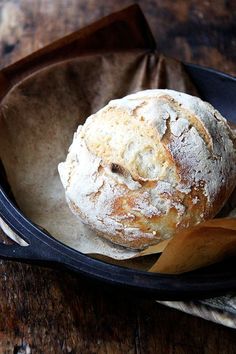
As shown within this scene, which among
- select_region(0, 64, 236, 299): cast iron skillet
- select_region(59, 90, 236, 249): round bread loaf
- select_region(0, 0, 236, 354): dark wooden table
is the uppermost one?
select_region(59, 90, 236, 249): round bread loaf

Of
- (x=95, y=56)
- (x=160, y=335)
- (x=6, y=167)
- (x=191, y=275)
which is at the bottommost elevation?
(x=160, y=335)

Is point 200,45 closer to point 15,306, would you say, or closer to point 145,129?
point 145,129

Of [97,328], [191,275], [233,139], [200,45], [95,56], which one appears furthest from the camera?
[200,45]

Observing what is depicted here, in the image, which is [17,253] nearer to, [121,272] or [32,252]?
[32,252]

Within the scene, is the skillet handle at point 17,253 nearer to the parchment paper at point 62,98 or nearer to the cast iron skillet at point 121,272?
the cast iron skillet at point 121,272

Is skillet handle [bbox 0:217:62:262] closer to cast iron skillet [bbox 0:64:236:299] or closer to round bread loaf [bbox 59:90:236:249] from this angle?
cast iron skillet [bbox 0:64:236:299]

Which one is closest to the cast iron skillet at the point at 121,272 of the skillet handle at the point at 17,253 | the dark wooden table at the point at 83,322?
the skillet handle at the point at 17,253

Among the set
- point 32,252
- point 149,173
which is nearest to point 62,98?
point 149,173

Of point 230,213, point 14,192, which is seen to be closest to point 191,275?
point 230,213

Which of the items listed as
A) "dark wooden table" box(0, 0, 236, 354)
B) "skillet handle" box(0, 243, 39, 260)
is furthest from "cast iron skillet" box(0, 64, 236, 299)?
"dark wooden table" box(0, 0, 236, 354)
